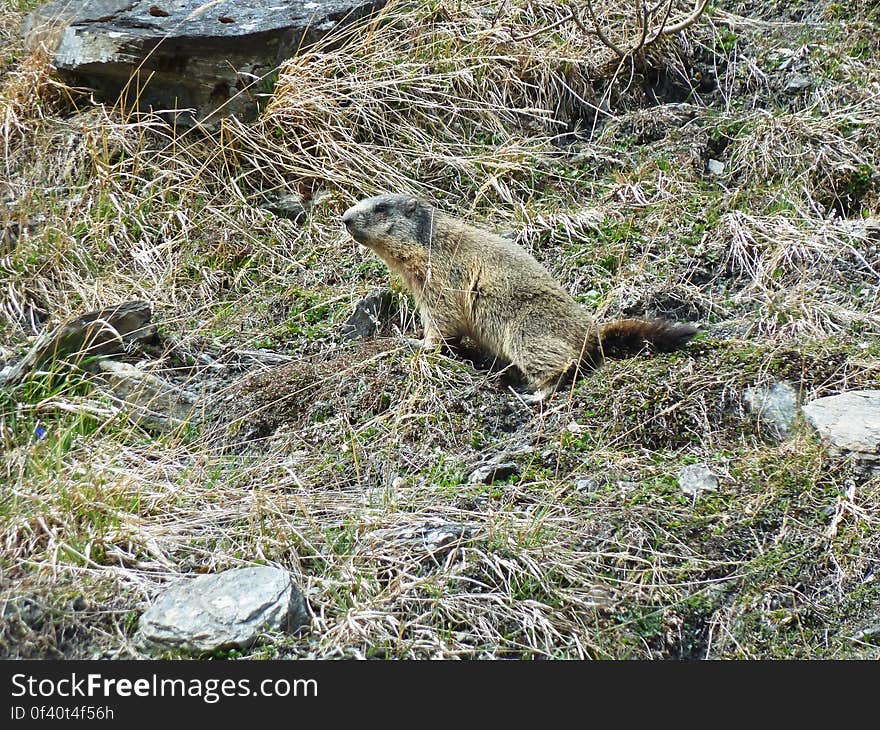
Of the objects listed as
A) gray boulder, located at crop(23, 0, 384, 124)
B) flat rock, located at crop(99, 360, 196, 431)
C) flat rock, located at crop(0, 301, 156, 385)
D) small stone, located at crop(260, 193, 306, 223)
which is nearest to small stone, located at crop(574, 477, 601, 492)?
flat rock, located at crop(99, 360, 196, 431)

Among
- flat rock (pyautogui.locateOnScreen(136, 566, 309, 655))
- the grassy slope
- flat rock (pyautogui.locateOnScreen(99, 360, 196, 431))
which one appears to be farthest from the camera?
flat rock (pyautogui.locateOnScreen(99, 360, 196, 431))

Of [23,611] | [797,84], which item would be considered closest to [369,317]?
[23,611]

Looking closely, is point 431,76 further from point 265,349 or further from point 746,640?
point 746,640

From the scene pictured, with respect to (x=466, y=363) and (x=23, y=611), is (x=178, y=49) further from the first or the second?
(x=23, y=611)

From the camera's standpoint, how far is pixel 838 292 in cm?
616

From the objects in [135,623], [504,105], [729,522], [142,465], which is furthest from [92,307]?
[729,522]

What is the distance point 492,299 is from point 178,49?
346cm

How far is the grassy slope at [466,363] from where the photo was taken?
13.0ft

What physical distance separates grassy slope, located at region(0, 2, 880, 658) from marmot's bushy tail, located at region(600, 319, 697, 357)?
12 cm

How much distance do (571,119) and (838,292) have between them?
291 cm

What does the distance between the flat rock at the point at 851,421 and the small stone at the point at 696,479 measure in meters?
0.60

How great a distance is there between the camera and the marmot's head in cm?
621

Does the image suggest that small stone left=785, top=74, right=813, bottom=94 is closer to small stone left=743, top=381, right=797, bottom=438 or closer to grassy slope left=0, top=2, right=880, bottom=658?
grassy slope left=0, top=2, right=880, bottom=658

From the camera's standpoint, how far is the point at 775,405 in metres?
5.11
